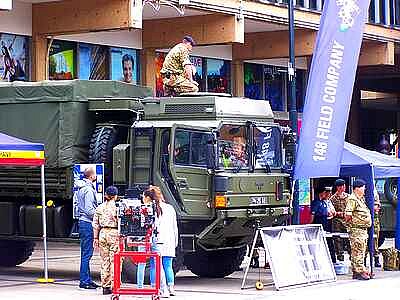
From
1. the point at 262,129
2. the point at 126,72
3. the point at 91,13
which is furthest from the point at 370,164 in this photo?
the point at 126,72

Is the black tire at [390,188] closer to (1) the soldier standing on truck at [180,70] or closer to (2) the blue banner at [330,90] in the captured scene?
(2) the blue banner at [330,90]

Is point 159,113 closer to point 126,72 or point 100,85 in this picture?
point 100,85

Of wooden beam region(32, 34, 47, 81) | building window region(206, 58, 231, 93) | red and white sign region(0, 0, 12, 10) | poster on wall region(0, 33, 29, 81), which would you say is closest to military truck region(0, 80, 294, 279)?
red and white sign region(0, 0, 12, 10)

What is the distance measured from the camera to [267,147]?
17.8m

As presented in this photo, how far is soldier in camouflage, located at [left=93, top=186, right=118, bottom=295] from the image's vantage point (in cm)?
1581

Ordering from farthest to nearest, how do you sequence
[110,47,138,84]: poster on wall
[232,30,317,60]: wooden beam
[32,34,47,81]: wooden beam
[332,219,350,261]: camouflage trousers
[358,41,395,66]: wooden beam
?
[358,41,395,66]: wooden beam
[232,30,317,60]: wooden beam
[110,47,138,84]: poster on wall
[32,34,47,81]: wooden beam
[332,219,350,261]: camouflage trousers

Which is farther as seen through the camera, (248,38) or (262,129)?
(248,38)

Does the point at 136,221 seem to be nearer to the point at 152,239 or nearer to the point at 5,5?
the point at 152,239

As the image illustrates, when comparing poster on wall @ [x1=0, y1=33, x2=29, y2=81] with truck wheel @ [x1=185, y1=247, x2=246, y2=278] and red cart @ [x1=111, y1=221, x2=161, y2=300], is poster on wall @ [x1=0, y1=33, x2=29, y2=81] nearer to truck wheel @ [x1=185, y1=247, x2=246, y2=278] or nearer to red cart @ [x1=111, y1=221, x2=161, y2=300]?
truck wheel @ [x1=185, y1=247, x2=246, y2=278]

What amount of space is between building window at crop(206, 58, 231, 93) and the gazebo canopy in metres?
14.6

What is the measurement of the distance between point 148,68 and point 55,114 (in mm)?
10793

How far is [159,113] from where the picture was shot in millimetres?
17562

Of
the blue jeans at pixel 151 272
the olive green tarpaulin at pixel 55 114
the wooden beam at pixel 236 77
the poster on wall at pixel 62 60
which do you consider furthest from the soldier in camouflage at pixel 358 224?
the wooden beam at pixel 236 77

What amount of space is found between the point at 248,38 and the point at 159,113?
1473cm
